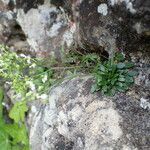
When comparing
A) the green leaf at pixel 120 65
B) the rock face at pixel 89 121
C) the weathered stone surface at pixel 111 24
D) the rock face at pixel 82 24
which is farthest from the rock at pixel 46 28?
the green leaf at pixel 120 65

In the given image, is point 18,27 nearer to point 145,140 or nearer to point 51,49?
point 51,49

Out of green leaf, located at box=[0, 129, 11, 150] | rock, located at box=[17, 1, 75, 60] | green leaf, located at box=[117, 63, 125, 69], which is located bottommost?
green leaf, located at box=[0, 129, 11, 150]

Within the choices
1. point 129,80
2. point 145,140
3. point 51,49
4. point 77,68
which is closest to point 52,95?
point 77,68

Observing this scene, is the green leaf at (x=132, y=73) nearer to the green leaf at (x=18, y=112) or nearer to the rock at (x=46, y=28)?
the rock at (x=46, y=28)

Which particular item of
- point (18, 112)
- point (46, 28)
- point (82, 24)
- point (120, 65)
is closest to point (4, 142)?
point (18, 112)

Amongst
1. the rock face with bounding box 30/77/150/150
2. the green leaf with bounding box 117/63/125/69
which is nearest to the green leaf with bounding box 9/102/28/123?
the rock face with bounding box 30/77/150/150

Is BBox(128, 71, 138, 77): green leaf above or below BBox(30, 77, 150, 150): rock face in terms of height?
above

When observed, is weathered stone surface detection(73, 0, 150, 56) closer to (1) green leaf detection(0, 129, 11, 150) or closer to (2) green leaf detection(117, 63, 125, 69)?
(2) green leaf detection(117, 63, 125, 69)

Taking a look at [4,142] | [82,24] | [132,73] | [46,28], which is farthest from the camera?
[4,142]

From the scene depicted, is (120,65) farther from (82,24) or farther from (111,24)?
(82,24)
